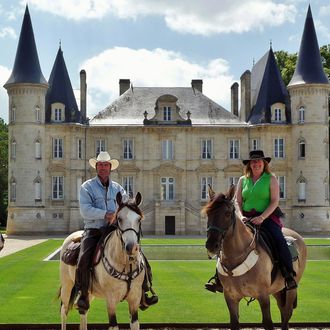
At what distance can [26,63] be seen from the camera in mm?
48406

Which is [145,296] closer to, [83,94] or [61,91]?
[61,91]

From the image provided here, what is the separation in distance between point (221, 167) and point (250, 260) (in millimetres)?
42902

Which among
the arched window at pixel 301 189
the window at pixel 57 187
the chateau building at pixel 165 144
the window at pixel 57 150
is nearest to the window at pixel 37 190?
the chateau building at pixel 165 144

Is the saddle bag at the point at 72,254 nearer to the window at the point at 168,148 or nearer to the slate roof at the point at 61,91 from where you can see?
the slate roof at the point at 61,91

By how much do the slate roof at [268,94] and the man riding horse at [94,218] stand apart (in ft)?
138

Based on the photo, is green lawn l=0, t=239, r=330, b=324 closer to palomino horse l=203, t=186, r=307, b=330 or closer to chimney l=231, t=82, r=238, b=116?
palomino horse l=203, t=186, r=307, b=330

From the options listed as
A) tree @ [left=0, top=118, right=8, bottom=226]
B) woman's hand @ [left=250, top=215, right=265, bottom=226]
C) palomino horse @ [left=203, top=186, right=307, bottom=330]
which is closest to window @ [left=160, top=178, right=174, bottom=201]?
tree @ [left=0, top=118, right=8, bottom=226]

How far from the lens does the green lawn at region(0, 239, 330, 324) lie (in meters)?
11.6

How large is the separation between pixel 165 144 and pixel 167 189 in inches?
138

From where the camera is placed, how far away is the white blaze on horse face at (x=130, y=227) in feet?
24.7

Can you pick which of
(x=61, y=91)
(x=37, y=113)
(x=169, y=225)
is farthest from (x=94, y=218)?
(x=61, y=91)

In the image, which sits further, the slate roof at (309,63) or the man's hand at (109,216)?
the slate roof at (309,63)

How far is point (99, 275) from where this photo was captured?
8383 millimetres

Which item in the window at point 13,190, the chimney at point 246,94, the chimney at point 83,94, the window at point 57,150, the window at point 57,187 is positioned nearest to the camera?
the window at point 13,190
